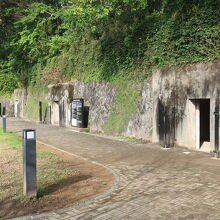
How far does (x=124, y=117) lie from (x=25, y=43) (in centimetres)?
1998

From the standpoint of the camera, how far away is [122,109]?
15.3 meters

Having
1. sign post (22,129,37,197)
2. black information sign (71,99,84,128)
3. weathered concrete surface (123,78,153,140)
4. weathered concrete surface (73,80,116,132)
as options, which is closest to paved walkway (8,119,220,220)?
sign post (22,129,37,197)

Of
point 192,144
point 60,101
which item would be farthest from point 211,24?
point 60,101

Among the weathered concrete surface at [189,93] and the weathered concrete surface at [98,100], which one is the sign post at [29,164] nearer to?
the weathered concrete surface at [189,93]

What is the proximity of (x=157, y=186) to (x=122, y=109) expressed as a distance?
9004 mm

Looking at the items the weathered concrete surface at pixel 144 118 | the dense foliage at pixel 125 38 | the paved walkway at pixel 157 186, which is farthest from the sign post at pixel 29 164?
the weathered concrete surface at pixel 144 118

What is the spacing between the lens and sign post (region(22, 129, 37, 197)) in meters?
5.72

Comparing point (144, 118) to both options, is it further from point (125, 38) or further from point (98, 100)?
point (125, 38)

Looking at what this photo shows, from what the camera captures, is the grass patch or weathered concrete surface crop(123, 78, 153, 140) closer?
weathered concrete surface crop(123, 78, 153, 140)

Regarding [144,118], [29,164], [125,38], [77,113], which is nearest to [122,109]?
[144,118]

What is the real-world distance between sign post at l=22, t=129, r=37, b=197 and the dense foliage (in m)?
7.45

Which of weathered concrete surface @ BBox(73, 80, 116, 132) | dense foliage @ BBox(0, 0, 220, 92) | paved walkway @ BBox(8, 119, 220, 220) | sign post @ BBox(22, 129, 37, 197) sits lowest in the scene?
paved walkway @ BBox(8, 119, 220, 220)

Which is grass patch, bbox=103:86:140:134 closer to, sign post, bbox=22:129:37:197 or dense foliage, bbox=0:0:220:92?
dense foliage, bbox=0:0:220:92

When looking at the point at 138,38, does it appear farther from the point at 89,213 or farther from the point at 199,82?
the point at 89,213
